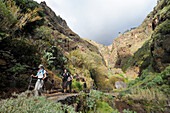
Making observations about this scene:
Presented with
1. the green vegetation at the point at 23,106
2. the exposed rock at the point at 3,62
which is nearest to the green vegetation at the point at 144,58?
the green vegetation at the point at 23,106

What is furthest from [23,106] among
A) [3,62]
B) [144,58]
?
[144,58]

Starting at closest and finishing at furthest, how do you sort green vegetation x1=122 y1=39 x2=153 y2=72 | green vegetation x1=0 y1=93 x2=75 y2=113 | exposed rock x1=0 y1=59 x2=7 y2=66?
green vegetation x1=0 y1=93 x2=75 y2=113
exposed rock x1=0 y1=59 x2=7 y2=66
green vegetation x1=122 y1=39 x2=153 y2=72

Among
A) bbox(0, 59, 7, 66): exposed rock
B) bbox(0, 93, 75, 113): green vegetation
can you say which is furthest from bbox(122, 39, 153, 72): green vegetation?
bbox(0, 59, 7, 66): exposed rock

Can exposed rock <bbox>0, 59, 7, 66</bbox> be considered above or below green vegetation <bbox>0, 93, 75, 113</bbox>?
above

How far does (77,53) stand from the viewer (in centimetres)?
1577

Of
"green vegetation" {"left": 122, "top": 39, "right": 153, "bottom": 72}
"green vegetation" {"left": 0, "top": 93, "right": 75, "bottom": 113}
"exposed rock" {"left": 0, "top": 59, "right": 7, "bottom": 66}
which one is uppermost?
"green vegetation" {"left": 122, "top": 39, "right": 153, "bottom": 72}

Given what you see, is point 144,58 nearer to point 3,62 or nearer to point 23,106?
point 23,106

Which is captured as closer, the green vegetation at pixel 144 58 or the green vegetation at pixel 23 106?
the green vegetation at pixel 23 106

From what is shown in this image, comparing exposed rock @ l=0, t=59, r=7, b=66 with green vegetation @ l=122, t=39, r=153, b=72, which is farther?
green vegetation @ l=122, t=39, r=153, b=72

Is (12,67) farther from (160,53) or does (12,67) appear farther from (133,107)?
(160,53)

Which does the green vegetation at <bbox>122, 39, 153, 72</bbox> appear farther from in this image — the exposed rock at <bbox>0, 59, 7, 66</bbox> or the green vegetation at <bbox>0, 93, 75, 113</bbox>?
the exposed rock at <bbox>0, 59, 7, 66</bbox>

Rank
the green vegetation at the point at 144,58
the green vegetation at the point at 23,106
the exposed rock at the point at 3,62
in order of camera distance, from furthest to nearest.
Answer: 1. the green vegetation at the point at 144,58
2. the exposed rock at the point at 3,62
3. the green vegetation at the point at 23,106

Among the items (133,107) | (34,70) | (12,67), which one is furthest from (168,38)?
(12,67)

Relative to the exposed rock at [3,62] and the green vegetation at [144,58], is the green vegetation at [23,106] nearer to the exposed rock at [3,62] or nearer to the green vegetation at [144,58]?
the exposed rock at [3,62]
